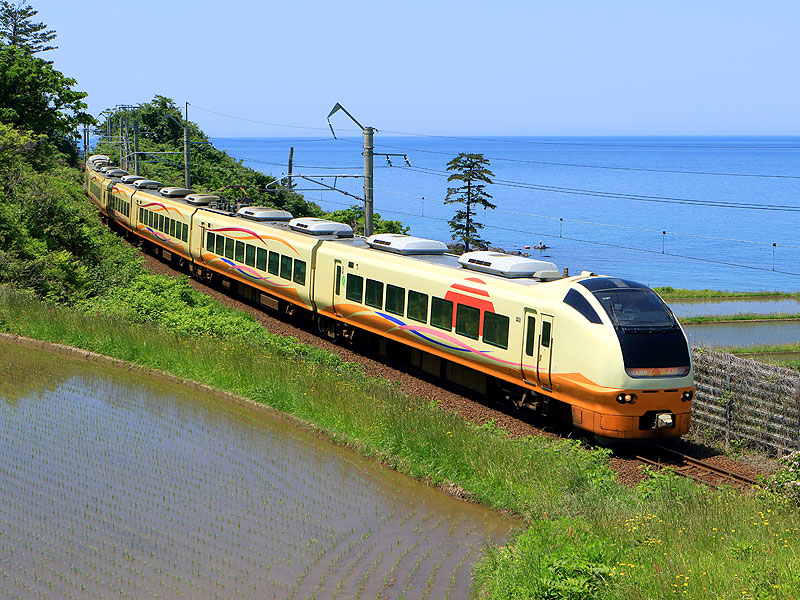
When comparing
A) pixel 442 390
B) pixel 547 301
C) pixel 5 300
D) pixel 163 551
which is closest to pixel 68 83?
pixel 5 300

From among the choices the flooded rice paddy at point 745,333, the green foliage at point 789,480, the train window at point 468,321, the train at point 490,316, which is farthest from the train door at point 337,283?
the flooded rice paddy at point 745,333

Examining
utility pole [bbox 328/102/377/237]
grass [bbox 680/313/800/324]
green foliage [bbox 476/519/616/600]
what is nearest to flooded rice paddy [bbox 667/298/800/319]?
grass [bbox 680/313/800/324]

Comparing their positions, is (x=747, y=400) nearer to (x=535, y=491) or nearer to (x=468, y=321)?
(x=535, y=491)

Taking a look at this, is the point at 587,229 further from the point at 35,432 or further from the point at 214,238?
the point at 35,432

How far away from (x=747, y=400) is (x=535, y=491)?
15.9 ft

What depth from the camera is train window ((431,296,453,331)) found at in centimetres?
1780

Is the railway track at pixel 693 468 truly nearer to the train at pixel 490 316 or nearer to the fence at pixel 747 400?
the train at pixel 490 316

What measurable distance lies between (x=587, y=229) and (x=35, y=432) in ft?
315

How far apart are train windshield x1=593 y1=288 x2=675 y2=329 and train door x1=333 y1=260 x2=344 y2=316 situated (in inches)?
331

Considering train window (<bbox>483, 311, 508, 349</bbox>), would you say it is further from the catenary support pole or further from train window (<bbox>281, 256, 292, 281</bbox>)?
train window (<bbox>281, 256, 292, 281</bbox>)

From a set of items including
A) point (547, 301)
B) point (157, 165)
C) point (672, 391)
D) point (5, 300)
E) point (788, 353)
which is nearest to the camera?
point (672, 391)

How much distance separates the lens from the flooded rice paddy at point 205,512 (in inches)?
373

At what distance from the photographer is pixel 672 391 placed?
14.3 m

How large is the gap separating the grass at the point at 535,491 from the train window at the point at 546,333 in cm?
167
